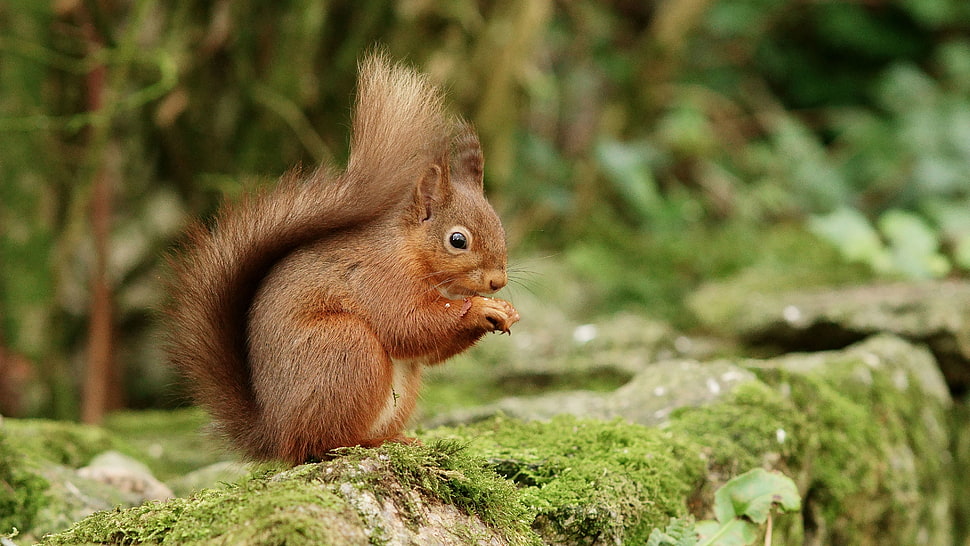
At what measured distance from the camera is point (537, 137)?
7.44 metres

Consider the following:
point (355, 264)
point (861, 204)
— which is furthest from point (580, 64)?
point (355, 264)

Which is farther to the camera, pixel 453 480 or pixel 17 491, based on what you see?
pixel 17 491

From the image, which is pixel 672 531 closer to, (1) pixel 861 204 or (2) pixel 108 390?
(2) pixel 108 390

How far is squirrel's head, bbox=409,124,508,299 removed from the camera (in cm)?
251

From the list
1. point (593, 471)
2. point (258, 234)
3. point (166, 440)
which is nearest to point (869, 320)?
point (593, 471)

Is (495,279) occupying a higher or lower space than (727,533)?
higher

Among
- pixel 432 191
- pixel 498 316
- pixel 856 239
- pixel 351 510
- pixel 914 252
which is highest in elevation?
pixel 432 191

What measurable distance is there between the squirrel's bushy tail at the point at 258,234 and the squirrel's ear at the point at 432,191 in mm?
35

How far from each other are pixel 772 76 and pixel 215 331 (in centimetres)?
769

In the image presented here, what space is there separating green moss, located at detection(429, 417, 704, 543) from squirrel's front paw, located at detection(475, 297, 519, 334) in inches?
13.0

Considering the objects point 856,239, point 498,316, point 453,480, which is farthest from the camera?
point 856,239

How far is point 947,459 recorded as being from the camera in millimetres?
3928

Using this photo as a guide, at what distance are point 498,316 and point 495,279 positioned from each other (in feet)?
0.70

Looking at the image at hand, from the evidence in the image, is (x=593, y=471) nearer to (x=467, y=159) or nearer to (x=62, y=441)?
(x=467, y=159)
